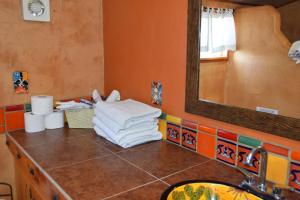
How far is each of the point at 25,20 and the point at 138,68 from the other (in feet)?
2.32

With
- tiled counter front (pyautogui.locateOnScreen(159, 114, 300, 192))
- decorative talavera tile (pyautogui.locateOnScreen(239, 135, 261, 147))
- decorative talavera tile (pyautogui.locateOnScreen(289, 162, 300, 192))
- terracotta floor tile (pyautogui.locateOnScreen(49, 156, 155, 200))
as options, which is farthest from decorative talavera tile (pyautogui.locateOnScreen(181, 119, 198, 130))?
decorative talavera tile (pyautogui.locateOnScreen(289, 162, 300, 192))

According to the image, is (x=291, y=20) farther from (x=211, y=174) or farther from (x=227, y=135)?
(x=211, y=174)

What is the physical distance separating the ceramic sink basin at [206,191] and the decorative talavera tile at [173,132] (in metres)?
0.40

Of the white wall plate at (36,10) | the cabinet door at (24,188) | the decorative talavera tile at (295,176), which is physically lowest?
the cabinet door at (24,188)

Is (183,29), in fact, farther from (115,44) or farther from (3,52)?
(3,52)

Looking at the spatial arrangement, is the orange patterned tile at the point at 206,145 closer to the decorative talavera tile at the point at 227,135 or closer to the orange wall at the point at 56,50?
the decorative talavera tile at the point at 227,135

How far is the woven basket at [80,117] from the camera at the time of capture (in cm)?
168

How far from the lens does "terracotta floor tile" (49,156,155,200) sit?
3.17 ft

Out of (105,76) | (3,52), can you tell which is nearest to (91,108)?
(105,76)

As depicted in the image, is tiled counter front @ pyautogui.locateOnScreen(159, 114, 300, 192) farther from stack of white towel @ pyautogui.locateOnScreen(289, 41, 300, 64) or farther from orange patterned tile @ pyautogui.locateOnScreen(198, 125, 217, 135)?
stack of white towel @ pyautogui.locateOnScreen(289, 41, 300, 64)

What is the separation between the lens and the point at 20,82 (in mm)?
1618

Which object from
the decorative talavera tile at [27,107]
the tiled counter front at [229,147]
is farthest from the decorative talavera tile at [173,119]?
the decorative talavera tile at [27,107]

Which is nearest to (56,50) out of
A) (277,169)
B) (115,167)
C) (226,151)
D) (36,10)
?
(36,10)

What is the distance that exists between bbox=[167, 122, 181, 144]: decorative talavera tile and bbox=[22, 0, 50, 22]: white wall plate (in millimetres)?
977
